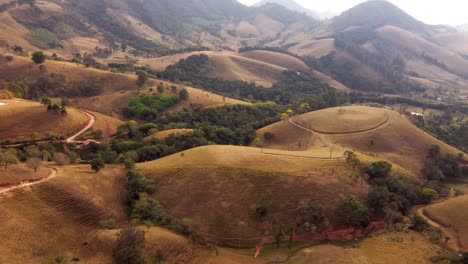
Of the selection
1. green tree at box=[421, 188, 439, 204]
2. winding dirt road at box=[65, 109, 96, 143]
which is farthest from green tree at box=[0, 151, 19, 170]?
green tree at box=[421, 188, 439, 204]

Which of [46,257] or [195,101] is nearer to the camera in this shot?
[46,257]

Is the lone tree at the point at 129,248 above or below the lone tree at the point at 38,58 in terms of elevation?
below

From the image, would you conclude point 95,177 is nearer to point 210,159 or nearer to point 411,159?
point 210,159

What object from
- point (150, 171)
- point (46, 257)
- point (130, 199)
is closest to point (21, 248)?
point (46, 257)

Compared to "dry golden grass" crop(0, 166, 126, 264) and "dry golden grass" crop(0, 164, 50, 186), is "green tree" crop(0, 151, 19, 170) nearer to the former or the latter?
"dry golden grass" crop(0, 164, 50, 186)

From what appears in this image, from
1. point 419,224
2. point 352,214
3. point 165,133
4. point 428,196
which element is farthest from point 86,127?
point 428,196

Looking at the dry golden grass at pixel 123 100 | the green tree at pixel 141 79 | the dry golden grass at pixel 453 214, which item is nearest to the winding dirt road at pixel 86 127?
the dry golden grass at pixel 123 100

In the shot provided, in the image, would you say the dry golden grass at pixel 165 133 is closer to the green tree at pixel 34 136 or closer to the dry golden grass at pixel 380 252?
the green tree at pixel 34 136
